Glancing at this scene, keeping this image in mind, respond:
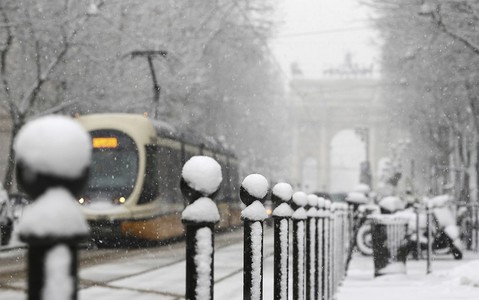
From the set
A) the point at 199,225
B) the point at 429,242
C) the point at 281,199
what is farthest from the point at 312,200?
the point at 429,242

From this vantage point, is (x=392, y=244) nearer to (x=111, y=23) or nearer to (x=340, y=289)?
Answer: (x=340, y=289)

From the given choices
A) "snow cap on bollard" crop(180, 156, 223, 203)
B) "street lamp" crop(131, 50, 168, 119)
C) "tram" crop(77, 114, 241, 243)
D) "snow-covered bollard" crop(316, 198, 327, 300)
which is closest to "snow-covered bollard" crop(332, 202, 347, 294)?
"snow-covered bollard" crop(316, 198, 327, 300)

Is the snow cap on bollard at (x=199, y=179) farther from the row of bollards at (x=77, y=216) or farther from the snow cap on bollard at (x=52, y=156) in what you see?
the snow cap on bollard at (x=52, y=156)

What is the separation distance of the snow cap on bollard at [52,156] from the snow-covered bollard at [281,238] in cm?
269

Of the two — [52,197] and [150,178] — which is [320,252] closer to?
[52,197]

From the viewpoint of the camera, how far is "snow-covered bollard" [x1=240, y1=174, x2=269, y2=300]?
3535mm

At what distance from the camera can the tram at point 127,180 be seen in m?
17.1

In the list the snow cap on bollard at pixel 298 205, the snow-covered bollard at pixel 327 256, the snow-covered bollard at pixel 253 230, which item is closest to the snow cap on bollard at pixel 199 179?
the snow-covered bollard at pixel 253 230

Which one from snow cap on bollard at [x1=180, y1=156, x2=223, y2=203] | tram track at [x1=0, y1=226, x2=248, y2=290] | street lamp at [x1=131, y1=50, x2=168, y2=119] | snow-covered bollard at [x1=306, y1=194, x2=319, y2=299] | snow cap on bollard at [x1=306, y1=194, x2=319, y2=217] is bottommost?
tram track at [x1=0, y1=226, x2=248, y2=290]

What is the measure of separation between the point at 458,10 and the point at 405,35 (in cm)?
430

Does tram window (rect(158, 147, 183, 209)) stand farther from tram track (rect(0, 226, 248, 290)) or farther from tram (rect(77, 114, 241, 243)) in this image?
tram track (rect(0, 226, 248, 290))

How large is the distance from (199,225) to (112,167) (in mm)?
15161

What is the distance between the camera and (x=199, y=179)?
100.0 inches

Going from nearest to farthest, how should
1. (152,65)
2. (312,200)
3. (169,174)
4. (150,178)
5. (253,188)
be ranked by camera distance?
(253,188)
(312,200)
(150,178)
(169,174)
(152,65)
